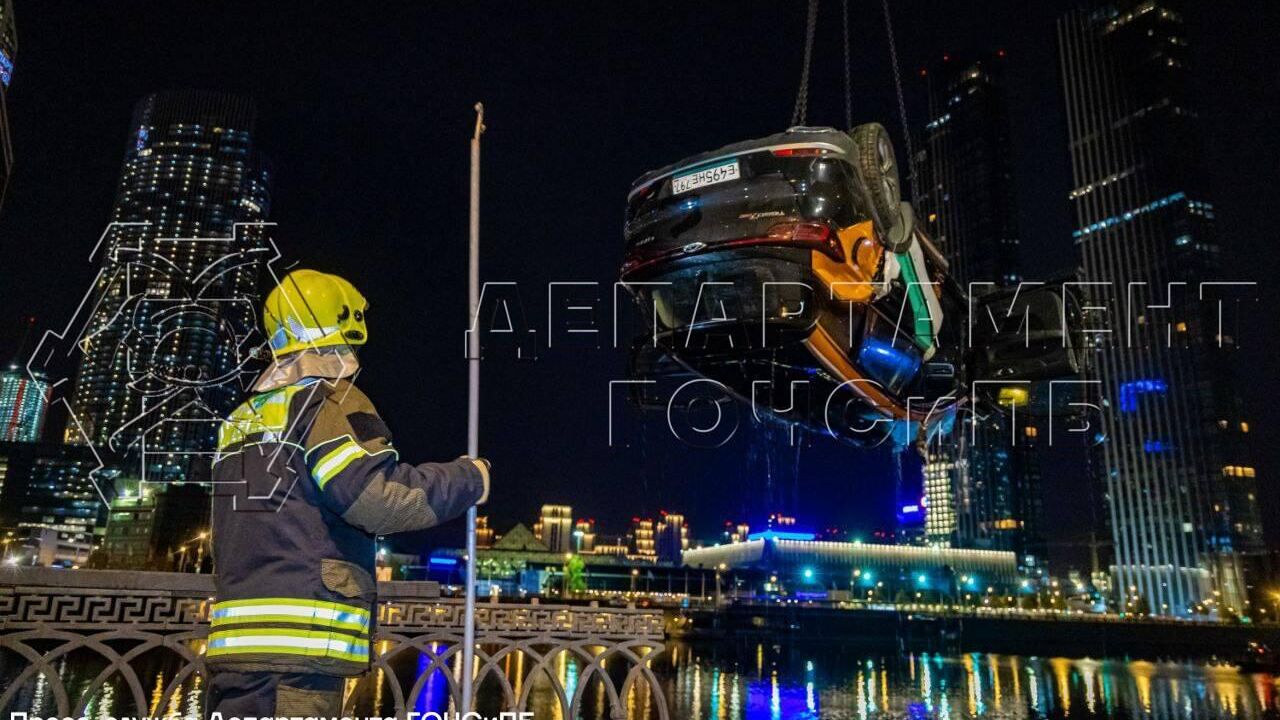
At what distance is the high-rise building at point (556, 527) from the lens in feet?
449

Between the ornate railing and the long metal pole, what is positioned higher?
the long metal pole

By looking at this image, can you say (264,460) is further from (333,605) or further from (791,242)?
(791,242)

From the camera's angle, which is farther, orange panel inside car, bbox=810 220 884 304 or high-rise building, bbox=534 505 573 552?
high-rise building, bbox=534 505 573 552

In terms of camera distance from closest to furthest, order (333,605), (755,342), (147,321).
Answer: (333,605), (147,321), (755,342)

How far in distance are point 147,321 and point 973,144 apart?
492ft

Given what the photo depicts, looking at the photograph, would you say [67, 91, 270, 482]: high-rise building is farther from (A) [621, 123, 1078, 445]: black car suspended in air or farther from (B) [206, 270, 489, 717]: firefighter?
(A) [621, 123, 1078, 445]: black car suspended in air

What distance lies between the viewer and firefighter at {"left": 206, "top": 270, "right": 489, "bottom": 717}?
2326 mm

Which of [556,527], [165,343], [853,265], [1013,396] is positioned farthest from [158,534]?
[853,265]

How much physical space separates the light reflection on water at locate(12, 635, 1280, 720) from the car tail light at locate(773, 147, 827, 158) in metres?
10.6

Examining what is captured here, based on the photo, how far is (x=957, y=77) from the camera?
449 ft

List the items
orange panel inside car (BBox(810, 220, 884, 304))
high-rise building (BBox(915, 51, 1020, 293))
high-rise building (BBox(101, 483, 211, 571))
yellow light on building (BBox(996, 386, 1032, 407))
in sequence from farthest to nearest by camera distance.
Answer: high-rise building (BBox(915, 51, 1020, 293)) → high-rise building (BBox(101, 483, 211, 571)) → yellow light on building (BBox(996, 386, 1032, 407)) → orange panel inside car (BBox(810, 220, 884, 304))

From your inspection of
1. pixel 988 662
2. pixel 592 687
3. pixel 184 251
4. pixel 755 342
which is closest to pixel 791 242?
Answer: pixel 755 342

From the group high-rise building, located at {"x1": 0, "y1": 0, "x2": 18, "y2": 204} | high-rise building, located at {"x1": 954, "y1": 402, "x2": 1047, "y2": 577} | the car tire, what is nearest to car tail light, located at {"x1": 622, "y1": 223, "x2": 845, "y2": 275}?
the car tire

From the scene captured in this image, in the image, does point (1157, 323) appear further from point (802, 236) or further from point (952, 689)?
point (802, 236)
